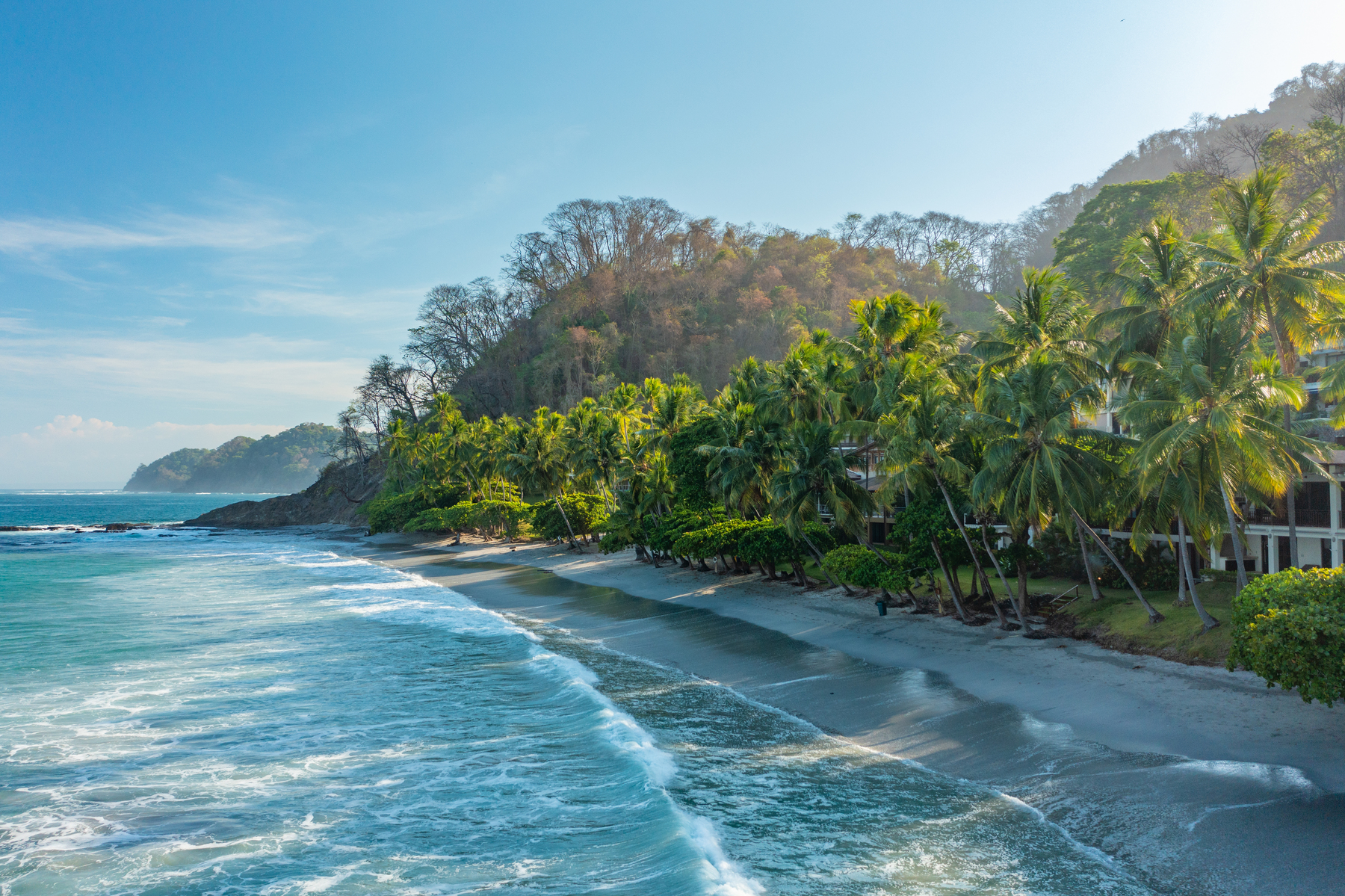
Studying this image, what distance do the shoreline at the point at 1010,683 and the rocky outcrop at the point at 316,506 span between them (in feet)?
Result: 263

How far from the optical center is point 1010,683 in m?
18.9

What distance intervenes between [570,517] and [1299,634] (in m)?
48.2

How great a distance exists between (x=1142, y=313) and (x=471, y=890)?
83.5ft

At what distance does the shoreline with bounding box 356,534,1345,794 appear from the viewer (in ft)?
46.4

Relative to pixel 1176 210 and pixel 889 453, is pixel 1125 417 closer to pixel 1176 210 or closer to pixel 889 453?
pixel 889 453

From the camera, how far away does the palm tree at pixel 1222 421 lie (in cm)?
1750

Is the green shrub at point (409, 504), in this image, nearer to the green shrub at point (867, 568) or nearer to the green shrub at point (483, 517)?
the green shrub at point (483, 517)

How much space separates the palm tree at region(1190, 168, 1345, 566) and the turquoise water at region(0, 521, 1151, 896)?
1681 centimetres

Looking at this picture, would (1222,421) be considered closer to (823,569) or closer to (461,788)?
(823,569)

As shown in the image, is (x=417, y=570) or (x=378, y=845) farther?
(x=417, y=570)

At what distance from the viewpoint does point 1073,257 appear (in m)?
56.2

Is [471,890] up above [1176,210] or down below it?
below

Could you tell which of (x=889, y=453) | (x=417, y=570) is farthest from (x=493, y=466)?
(x=889, y=453)

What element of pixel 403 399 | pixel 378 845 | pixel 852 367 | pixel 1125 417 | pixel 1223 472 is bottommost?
pixel 378 845
